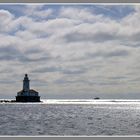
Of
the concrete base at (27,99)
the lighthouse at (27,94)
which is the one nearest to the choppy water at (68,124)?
the lighthouse at (27,94)

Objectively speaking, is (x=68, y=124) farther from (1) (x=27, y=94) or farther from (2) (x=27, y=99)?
(2) (x=27, y=99)

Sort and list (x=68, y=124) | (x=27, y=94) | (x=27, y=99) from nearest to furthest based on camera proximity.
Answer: (x=68, y=124)
(x=27, y=94)
(x=27, y=99)

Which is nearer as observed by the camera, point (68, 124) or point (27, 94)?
point (68, 124)

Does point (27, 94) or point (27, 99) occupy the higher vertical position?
point (27, 94)

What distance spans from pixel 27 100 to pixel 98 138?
47.2 meters

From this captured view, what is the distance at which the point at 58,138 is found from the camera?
22.9 feet

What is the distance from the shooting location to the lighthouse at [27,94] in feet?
157

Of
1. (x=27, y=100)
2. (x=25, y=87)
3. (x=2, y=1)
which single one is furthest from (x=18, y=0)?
(x=27, y=100)

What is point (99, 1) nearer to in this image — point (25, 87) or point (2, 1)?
point (2, 1)

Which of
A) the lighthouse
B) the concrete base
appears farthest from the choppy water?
the concrete base

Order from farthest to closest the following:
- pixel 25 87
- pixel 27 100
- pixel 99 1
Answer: pixel 27 100, pixel 25 87, pixel 99 1

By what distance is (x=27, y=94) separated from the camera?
5112 cm

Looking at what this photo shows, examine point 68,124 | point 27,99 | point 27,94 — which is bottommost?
point 68,124

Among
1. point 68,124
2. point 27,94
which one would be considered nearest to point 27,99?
point 27,94
